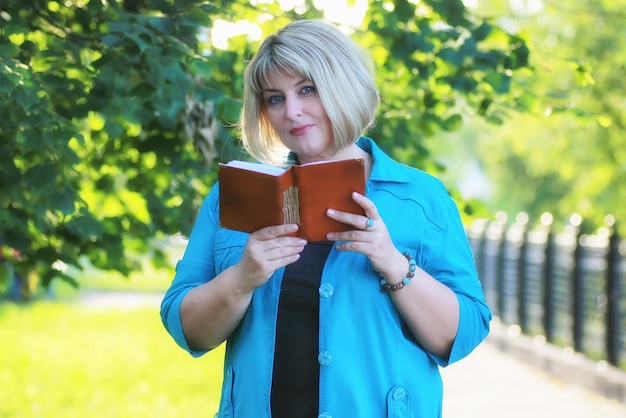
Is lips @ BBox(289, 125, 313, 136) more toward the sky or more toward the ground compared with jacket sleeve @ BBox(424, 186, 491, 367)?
more toward the sky

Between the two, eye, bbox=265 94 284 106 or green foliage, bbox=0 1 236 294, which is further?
green foliage, bbox=0 1 236 294

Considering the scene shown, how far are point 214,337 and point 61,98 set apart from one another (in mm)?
2518

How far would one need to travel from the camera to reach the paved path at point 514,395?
900 centimetres

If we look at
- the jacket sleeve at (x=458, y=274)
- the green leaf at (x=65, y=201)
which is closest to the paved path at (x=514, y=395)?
the green leaf at (x=65, y=201)

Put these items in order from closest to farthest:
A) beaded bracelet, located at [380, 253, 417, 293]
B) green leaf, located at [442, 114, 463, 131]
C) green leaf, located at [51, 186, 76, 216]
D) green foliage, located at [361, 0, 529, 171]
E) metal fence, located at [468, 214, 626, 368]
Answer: beaded bracelet, located at [380, 253, 417, 293]
green leaf, located at [51, 186, 76, 216]
green foliage, located at [361, 0, 529, 171]
green leaf, located at [442, 114, 463, 131]
metal fence, located at [468, 214, 626, 368]

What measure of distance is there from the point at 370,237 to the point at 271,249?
0.23 metres

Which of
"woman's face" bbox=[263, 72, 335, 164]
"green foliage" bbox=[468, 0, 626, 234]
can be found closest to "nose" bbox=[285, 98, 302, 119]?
"woman's face" bbox=[263, 72, 335, 164]

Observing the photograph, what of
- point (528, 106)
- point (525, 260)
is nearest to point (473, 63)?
point (528, 106)

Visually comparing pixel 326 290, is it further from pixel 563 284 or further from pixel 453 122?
pixel 563 284

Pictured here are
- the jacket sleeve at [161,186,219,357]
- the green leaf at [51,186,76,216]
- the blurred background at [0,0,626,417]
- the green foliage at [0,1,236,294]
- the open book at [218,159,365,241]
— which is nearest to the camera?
the open book at [218,159,365,241]

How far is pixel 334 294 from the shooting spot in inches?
105

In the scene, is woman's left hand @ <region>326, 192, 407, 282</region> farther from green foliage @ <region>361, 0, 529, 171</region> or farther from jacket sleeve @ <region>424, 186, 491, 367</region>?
green foliage @ <region>361, 0, 529, 171</region>

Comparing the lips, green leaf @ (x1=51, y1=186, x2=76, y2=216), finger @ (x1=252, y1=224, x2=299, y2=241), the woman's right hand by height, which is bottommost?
green leaf @ (x1=51, y1=186, x2=76, y2=216)

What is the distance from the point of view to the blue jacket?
2656 millimetres
